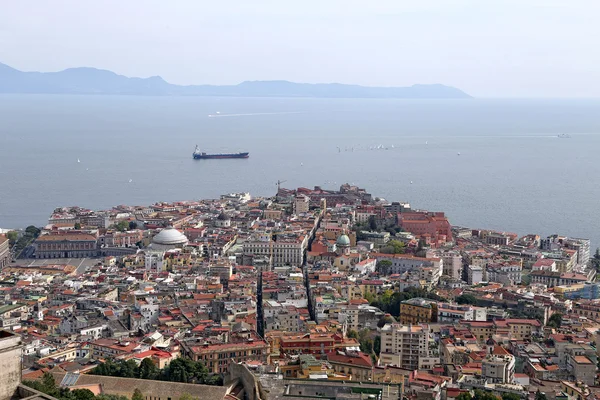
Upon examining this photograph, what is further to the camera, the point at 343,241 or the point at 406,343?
the point at 343,241

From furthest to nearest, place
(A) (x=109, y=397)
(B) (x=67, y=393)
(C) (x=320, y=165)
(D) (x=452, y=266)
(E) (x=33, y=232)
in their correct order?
(C) (x=320, y=165) < (E) (x=33, y=232) < (D) (x=452, y=266) < (A) (x=109, y=397) < (B) (x=67, y=393)

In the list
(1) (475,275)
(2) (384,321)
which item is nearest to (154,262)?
(2) (384,321)

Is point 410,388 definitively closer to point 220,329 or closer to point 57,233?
point 220,329

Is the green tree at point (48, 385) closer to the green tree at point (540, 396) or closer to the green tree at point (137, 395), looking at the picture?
the green tree at point (137, 395)

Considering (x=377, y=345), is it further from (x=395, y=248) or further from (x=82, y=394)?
(x=395, y=248)

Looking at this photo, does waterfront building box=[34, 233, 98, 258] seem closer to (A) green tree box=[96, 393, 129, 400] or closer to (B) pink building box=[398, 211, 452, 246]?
(B) pink building box=[398, 211, 452, 246]

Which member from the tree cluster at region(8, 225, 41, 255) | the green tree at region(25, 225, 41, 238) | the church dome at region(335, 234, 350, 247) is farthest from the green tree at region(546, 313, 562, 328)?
the green tree at region(25, 225, 41, 238)

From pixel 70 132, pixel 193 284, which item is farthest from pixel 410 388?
pixel 70 132
